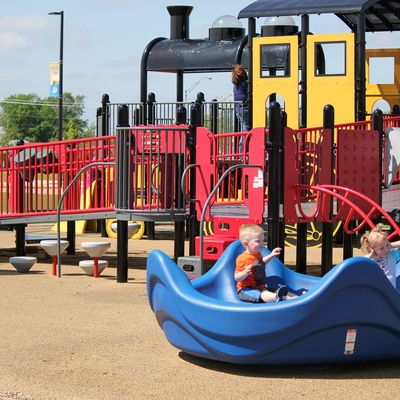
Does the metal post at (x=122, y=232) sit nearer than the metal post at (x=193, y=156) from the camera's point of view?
No

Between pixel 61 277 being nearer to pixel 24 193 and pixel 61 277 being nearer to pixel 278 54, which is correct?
pixel 24 193

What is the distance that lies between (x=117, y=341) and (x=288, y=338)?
172 centimetres

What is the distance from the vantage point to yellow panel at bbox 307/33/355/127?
45.4 feet

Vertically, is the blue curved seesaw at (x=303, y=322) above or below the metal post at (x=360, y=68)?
below

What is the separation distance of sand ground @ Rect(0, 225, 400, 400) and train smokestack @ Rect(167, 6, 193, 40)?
39.9ft

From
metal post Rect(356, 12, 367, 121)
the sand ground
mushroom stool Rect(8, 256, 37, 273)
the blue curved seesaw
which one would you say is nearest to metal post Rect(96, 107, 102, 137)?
metal post Rect(356, 12, 367, 121)

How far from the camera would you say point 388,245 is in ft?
19.3

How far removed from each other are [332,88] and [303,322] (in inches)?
375

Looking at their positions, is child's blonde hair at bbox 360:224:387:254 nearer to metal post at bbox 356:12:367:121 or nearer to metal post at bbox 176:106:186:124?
metal post at bbox 176:106:186:124

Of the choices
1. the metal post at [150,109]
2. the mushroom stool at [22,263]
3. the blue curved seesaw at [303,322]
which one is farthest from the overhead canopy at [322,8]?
the blue curved seesaw at [303,322]

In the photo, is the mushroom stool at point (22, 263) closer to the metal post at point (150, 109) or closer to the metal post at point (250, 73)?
the metal post at point (250, 73)

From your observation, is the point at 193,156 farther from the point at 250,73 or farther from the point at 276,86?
the point at 250,73

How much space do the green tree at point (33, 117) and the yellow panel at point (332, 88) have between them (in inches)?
4649

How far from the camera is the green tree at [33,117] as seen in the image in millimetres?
134375
